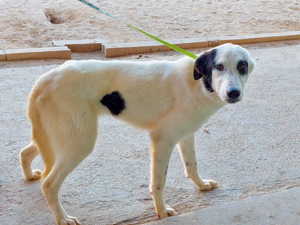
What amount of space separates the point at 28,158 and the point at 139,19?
5.83 metres

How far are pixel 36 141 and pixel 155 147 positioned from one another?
87 cm

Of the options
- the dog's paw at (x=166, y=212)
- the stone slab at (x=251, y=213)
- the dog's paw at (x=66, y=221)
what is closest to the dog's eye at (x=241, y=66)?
the stone slab at (x=251, y=213)

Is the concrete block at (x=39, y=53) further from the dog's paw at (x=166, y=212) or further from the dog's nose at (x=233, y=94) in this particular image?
the dog's nose at (x=233, y=94)

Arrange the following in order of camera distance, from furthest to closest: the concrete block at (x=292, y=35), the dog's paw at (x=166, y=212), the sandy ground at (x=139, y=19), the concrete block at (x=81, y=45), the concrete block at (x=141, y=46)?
the concrete block at (x=292, y=35) → the sandy ground at (x=139, y=19) → the concrete block at (x=81, y=45) → the concrete block at (x=141, y=46) → the dog's paw at (x=166, y=212)

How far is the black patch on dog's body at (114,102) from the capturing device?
2.85 meters

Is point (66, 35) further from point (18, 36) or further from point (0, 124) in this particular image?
point (0, 124)

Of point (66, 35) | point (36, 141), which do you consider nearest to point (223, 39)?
point (66, 35)

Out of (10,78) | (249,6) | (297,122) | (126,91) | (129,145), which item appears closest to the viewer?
(126,91)

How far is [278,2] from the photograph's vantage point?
1073 cm

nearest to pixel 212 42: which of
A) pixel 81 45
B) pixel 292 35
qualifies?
pixel 292 35

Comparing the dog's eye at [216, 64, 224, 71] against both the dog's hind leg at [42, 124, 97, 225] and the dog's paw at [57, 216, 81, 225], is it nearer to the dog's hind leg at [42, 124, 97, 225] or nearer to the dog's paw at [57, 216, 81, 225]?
the dog's hind leg at [42, 124, 97, 225]

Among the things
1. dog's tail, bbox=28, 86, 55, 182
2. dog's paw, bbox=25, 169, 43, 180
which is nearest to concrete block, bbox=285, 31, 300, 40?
dog's paw, bbox=25, 169, 43, 180

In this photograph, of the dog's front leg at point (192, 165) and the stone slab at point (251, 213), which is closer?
the stone slab at point (251, 213)

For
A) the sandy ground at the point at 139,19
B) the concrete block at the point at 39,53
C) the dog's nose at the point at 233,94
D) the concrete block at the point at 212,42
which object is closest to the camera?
the dog's nose at the point at 233,94
